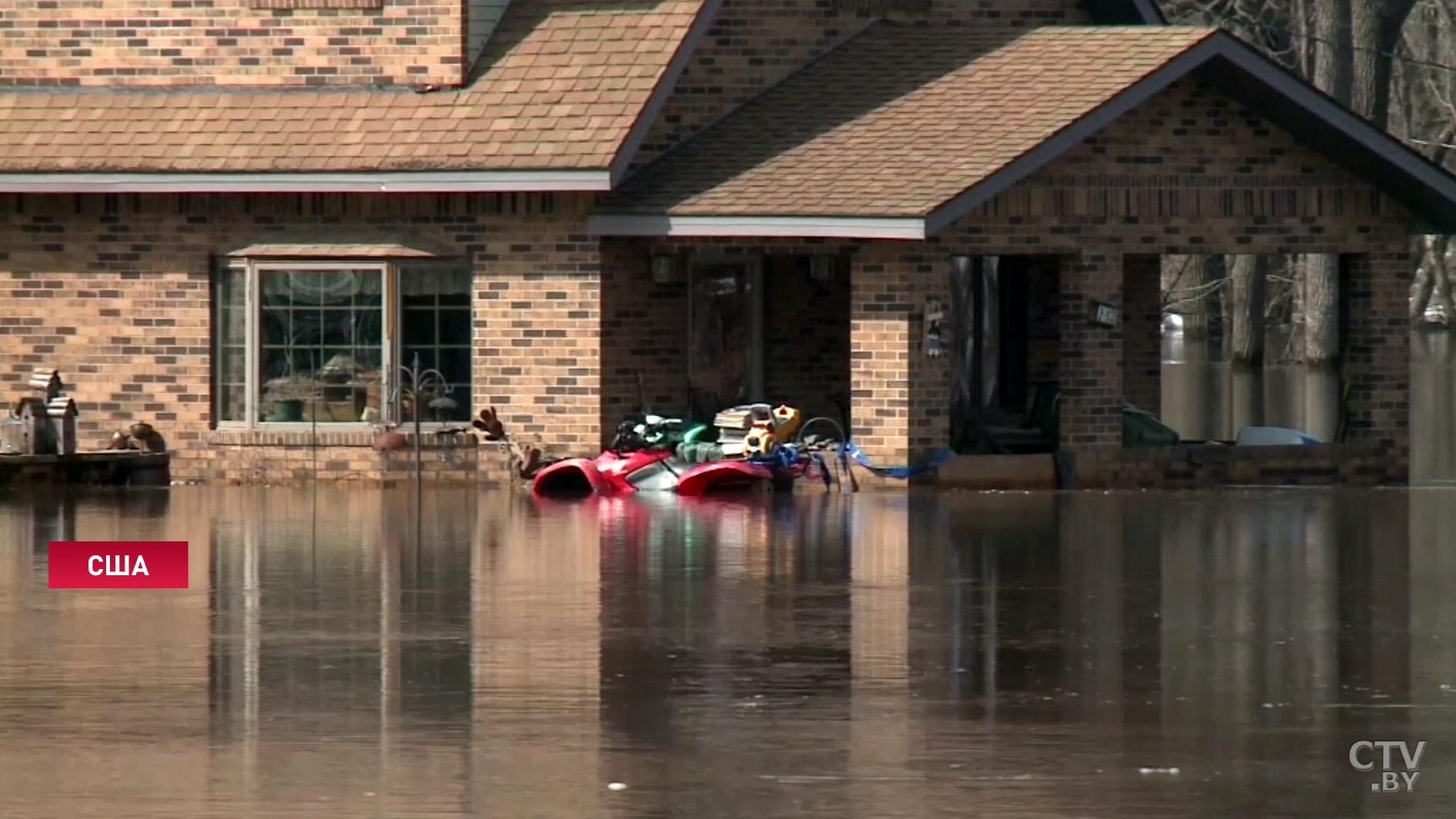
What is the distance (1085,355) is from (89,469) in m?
8.69

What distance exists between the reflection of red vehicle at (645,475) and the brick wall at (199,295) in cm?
73

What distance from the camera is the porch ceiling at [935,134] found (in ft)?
81.8

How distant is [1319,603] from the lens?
54.9ft

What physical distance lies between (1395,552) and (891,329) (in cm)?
659

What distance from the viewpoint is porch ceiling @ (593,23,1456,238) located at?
24.9m

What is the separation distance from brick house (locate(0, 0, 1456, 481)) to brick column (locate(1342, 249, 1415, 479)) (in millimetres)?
36

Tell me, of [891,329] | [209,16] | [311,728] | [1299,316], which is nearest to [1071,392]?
[891,329]

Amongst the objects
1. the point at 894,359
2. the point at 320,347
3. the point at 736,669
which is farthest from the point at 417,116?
the point at 736,669

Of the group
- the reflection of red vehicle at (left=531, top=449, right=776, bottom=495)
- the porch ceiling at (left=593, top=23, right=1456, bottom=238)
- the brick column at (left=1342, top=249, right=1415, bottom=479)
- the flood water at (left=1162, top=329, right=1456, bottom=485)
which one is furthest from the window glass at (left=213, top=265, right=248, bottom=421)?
the flood water at (left=1162, top=329, right=1456, bottom=485)

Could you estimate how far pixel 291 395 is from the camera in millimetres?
26781

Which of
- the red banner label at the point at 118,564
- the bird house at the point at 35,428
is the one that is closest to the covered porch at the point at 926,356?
the bird house at the point at 35,428

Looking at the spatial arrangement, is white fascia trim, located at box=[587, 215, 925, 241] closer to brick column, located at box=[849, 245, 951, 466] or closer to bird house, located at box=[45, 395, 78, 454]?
brick column, located at box=[849, 245, 951, 466]

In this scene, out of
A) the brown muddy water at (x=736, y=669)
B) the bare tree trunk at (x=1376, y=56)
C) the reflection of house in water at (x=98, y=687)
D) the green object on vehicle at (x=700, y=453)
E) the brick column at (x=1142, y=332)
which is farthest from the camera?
the bare tree trunk at (x=1376, y=56)

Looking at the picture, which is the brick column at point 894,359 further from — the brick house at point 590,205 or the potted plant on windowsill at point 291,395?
the potted plant on windowsill at point 291,395
